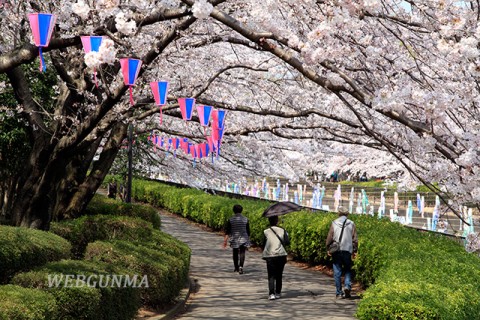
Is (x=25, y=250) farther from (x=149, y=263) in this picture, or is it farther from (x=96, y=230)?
(x=96, y=230)

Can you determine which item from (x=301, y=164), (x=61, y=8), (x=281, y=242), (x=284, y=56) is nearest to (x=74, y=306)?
A: (x=284, y=56)

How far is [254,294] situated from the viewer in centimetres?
1341

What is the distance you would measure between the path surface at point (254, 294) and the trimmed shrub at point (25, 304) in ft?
13.6

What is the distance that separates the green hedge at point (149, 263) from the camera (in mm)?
10602

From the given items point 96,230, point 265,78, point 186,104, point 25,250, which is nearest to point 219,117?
point 186,104

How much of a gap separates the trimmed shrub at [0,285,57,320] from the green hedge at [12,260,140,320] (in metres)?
0.17

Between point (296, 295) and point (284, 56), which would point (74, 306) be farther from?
point (296, 295)

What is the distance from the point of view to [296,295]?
13.6 metres

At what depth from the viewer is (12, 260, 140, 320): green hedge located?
764cm

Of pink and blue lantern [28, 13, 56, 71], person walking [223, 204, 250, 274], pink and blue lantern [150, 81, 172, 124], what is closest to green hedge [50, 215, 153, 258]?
person walking [223, 204, 250, 274]

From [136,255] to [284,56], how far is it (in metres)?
4.86

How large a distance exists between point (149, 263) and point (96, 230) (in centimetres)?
388

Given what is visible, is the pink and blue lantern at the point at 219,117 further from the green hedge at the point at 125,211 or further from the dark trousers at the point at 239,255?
the green hedge at the point at 125,211

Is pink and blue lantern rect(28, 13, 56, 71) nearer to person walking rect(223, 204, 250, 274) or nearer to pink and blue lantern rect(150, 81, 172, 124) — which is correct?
pink and blue lantern rect(150, 81, 172, 124)
